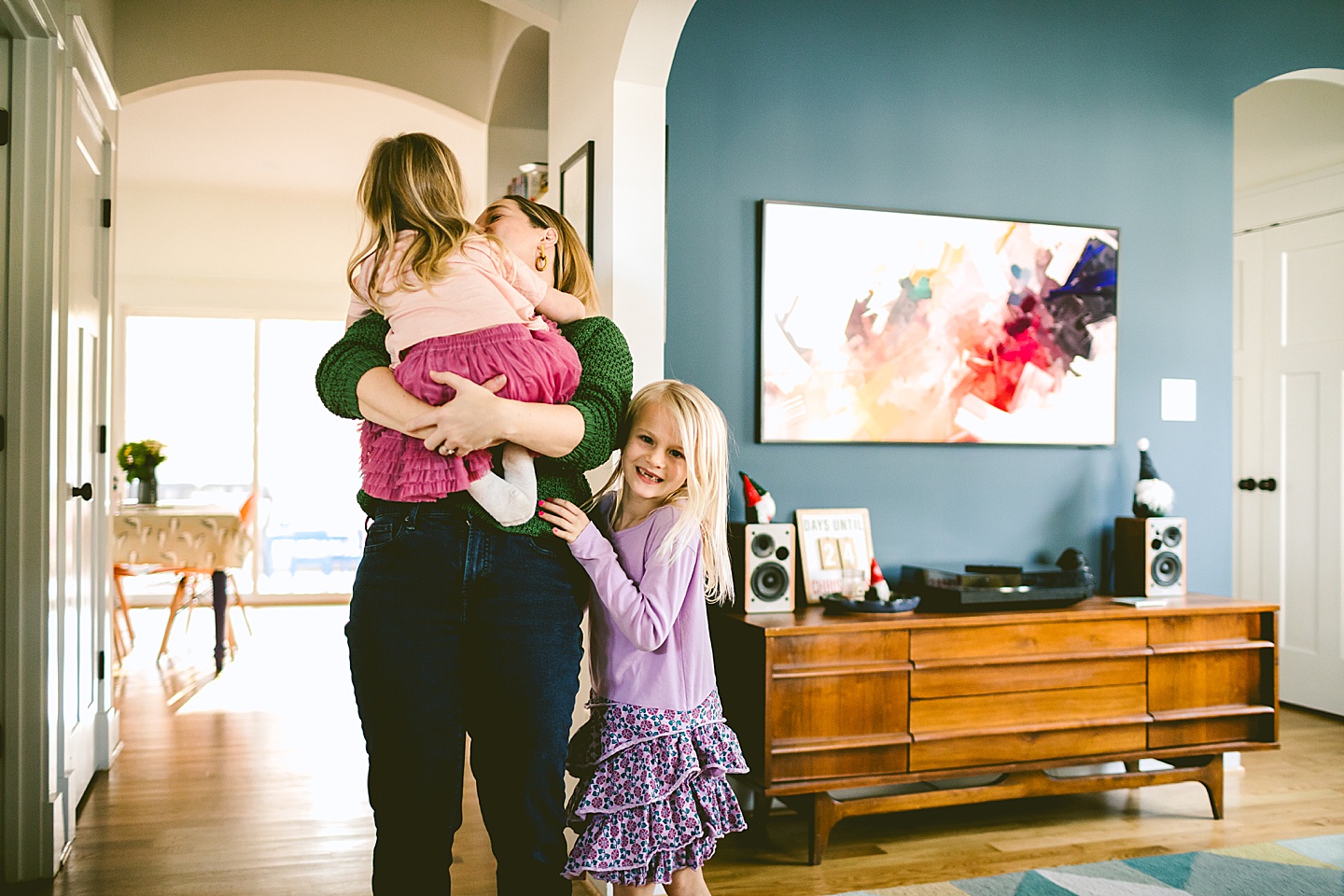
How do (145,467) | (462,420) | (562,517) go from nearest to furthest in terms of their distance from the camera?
(462,420), (562,517), (145,467)

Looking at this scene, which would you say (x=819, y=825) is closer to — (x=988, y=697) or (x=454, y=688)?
(x=988, y=697)

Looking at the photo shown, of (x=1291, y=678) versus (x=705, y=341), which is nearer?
(x=705, y=341)

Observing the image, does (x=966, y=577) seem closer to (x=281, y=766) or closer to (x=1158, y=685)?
(x=1158, y=685)

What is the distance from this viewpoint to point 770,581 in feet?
9.05

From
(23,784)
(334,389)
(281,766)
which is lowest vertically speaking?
(281,766)

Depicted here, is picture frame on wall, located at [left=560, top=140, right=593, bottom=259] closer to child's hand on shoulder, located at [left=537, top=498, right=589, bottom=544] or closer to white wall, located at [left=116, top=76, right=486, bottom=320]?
child's hand on shoulder, located at [left=537, top=498, right=589, bottom=544]

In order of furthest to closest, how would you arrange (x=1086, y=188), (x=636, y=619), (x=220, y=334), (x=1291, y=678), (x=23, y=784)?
1. (x=220, y=334)
2. (x=1291, y=678)
3. (x=1086, y=188)
4. (x=23, y=784)
5. (x=636, y=619)

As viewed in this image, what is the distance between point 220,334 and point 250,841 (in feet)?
17.3

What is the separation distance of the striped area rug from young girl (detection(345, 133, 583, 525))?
62.5 inches

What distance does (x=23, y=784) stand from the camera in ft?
8.05

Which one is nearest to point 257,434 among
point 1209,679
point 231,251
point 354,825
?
point 231,251

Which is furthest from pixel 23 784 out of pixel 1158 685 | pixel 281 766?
pixel 1158 685

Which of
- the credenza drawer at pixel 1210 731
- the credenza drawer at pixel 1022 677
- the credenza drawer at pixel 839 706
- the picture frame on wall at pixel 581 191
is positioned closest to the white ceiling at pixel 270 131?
the picture frame on wall at pixel 581 191

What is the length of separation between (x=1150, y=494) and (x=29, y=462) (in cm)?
314
